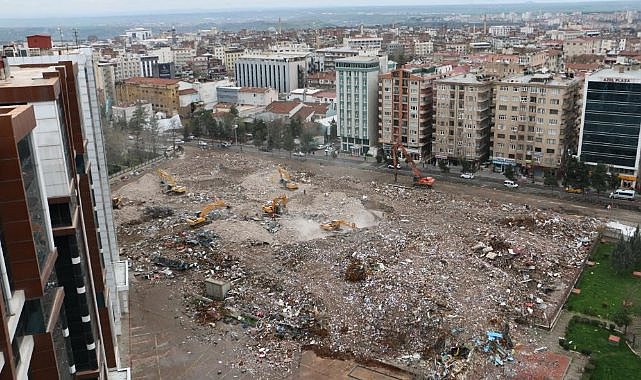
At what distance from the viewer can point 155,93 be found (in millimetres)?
64062

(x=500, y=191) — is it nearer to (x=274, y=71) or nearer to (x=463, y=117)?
(x=463, y=117)

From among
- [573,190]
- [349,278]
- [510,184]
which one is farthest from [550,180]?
[349,278]

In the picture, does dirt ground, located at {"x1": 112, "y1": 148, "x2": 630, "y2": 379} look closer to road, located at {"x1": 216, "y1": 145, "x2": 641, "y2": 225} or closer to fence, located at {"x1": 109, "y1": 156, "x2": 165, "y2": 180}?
road, located at {"x1": 216, "y1": 145, "x2": 641, "y2": 225}

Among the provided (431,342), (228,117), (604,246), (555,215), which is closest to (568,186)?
(555,215)

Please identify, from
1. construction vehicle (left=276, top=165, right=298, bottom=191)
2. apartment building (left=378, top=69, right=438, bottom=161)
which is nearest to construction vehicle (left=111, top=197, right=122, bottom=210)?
construction vehicle (left=276, top=165, right=298, bottom=191)

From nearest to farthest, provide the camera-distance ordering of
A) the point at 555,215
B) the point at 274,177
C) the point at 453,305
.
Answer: the point at 453,305 → the point at 555,215 → the point at 274,177

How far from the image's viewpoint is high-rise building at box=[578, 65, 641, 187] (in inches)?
1344

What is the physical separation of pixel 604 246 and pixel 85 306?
23728 mm

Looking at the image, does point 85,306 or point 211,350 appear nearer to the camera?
point 85,306

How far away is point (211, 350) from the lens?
18641mm

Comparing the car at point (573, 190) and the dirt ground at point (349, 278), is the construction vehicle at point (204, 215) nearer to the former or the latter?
the dirt ground at point (349, 278)

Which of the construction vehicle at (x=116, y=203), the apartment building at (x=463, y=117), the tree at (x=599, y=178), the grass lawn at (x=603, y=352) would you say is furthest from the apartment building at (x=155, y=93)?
the grass lawn at (x=603, y=352)

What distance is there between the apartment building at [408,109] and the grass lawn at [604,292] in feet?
63.4

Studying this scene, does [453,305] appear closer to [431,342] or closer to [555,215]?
[431,342]
